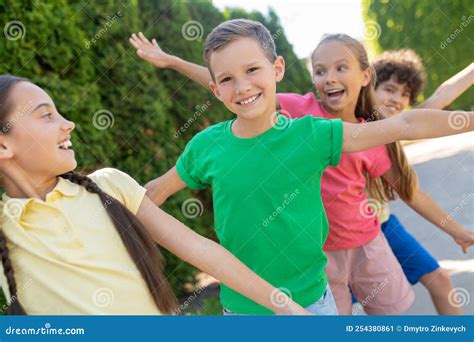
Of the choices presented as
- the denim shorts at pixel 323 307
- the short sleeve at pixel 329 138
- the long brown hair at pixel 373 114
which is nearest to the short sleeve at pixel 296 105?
the long brown hair at pixel 373 114

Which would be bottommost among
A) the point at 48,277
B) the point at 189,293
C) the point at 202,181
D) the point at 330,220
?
the point at 189,293

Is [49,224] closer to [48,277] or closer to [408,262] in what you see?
[48,277]

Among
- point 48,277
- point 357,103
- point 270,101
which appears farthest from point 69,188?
point 357,103

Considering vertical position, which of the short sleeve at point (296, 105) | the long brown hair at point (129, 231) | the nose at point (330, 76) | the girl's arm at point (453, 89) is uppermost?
the girl's arm at point (453, 89)

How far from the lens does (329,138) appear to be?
215 cm

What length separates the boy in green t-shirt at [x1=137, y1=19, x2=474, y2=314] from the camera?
2.18 metres

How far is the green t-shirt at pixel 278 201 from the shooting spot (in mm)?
A: 2182

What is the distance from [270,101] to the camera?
7.37ft

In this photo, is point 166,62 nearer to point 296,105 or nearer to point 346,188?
point 296,105

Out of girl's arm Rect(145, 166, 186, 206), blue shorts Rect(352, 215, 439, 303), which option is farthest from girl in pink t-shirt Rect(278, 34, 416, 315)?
girl's arm Rect(145, 166, 186, 206)

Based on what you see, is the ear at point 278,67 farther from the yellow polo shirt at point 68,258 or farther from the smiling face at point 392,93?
the smiling face at point 392,93

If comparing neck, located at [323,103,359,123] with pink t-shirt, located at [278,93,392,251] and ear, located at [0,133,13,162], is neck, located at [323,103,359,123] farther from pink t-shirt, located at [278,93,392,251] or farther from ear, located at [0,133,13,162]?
ear, located at [0,133,13,162]

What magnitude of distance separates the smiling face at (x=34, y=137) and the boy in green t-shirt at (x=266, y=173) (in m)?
0.58

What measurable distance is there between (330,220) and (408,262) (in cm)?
74
